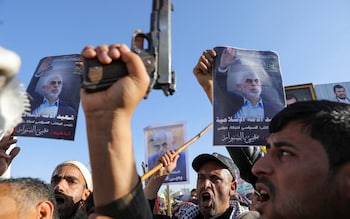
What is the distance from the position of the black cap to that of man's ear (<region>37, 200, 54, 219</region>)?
163 cm

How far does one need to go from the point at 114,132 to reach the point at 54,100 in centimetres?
217

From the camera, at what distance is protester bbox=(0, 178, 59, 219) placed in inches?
87.1

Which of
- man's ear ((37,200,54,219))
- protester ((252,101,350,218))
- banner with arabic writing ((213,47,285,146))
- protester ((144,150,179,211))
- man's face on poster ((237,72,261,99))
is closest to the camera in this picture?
protester ((252,101,350,218))

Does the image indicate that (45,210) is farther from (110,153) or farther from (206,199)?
(206,199)

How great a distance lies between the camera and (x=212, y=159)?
3.60m

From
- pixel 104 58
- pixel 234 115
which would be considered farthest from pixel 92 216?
pixel 234 115

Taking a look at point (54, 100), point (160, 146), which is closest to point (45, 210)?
point (54, 100)

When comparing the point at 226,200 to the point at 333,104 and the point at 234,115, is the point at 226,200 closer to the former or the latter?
the point at 234,115

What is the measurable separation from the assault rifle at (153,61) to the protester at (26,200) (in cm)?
131

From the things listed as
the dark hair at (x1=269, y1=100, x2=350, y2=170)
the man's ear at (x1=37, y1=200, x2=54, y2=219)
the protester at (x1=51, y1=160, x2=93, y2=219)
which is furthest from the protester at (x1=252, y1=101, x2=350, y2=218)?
the protester at (x1=51, y1=160, x2=93, y2=219)

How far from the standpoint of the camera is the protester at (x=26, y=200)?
2.21 m

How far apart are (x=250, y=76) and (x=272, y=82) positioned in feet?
0.62

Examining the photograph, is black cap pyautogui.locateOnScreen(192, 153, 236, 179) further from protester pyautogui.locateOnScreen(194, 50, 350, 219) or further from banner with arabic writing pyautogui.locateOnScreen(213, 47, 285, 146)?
protester pyautogui.locateOnScreen(194, 50, 350, 219)

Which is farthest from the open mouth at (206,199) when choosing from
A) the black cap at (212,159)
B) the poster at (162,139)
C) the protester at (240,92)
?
the poster at (162,139)
